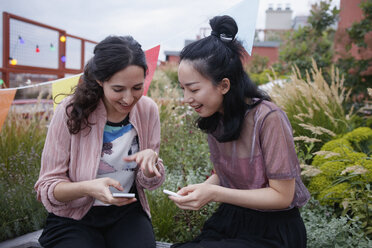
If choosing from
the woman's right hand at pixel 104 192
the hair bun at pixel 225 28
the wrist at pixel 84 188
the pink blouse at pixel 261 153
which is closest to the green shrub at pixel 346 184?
the pink blouse at pixel 261 153

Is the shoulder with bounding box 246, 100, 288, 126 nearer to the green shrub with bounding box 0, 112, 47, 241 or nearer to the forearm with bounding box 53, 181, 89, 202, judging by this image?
the forearm with bounding box 53, 181, 89, 202

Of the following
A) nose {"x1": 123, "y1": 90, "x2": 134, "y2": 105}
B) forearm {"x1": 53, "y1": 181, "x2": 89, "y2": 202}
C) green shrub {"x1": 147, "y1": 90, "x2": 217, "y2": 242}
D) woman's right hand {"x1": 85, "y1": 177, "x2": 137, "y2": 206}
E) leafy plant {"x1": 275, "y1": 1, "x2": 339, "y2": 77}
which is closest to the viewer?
woman's right hand {"x1": 85, "y1": 177, "x2": 137, "y2": 206}

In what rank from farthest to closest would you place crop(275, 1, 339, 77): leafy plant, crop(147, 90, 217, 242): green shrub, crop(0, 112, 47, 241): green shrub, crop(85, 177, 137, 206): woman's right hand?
crop(275, 1, 339, 77): leafy plant < crop(0, 112, 47, 241): green shrub < crop(147, 90, 217, 242): green shrub < crop(85, 177, 137, 206): woman's right hand

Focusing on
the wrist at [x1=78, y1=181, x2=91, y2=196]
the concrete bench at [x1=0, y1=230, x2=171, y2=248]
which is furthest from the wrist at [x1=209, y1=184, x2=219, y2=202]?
the concrete bench at [x1=0, y1=230, x2=171, y2=248]

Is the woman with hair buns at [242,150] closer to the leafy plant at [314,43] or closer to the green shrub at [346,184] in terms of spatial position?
the green shrub at [346,184]

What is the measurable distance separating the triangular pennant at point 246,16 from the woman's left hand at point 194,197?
108 centimetres

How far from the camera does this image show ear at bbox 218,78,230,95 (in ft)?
5.18

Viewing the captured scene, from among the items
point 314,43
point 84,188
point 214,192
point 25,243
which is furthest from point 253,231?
point 314,43

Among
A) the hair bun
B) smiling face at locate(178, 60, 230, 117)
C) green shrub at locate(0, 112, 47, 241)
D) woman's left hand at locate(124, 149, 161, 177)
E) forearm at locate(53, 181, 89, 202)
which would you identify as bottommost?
green shrub at locate(0, 112, 47, 241)

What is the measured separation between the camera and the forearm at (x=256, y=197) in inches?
58.7

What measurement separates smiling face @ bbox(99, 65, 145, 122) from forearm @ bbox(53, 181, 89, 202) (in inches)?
17.9

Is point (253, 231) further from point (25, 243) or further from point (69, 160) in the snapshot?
point (25, 243)

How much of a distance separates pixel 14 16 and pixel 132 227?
6.74m

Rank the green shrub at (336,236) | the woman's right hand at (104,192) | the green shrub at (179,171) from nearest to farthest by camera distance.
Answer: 1. the woman's right hand at (104,192)
2. the green shrub at (336,236)
3. the green shrub at (179,171)
